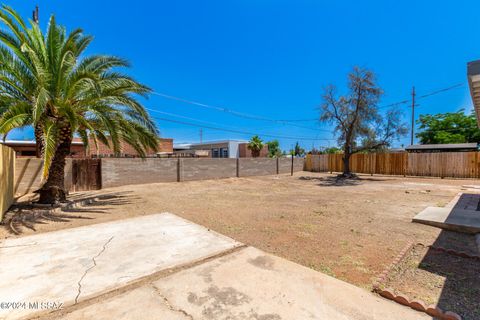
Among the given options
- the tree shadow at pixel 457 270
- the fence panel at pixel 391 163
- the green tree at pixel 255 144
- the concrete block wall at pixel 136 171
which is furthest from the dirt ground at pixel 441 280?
the green tree at pixel 255 144

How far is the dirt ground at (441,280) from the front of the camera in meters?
2.51

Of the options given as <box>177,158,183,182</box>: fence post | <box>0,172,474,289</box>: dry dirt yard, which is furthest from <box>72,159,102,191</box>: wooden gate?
<box>177,158,183,182</box>: fence post

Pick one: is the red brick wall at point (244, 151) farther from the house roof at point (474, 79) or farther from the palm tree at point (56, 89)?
the house roof at point (474, 79)

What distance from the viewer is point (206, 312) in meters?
2.31

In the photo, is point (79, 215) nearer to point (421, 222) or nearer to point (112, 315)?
point (112, 315)

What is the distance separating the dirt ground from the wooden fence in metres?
17.1

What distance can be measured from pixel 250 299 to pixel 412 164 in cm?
2058

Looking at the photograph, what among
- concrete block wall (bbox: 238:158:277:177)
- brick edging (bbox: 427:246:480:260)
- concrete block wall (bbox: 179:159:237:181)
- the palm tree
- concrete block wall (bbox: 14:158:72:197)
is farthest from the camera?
concrete block wall (bbox: 238:158:277:177)

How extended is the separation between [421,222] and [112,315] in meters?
6.51

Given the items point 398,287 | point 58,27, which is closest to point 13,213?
point 58,27

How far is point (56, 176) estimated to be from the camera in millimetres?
7156

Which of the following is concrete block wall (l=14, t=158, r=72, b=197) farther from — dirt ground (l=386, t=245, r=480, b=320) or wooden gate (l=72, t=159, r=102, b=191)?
dirt ground (l=386, t=245, r=480, b=320)

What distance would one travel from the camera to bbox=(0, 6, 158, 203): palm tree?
5.62 metres

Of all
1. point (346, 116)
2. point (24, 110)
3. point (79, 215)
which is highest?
point (346, 116)
